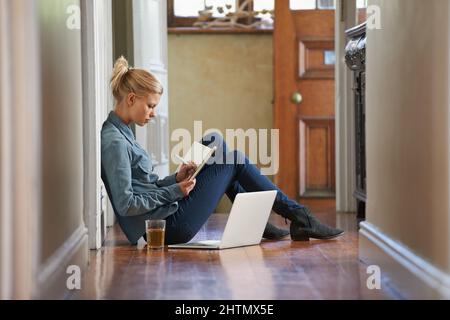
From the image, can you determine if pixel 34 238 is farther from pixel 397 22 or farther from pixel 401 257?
pixel 397 22

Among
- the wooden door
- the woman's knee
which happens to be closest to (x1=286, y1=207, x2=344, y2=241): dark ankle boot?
the woman's knee

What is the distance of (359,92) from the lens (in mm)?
4973

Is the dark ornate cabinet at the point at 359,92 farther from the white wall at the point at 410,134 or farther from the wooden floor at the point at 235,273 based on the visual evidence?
the white wall at the point at 410,134

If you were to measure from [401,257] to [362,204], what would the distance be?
2222mm

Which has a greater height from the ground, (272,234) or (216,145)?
(216,145)

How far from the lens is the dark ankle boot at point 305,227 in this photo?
4094 mm

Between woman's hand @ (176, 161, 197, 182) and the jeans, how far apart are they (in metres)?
0.04

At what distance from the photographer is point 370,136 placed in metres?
3.55

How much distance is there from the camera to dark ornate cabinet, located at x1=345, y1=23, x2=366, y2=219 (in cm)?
469

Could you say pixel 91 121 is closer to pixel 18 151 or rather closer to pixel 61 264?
pixel 61 264

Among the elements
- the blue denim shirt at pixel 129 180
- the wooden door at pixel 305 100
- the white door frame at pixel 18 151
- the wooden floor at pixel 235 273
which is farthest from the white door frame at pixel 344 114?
the white door frame at pixel 18 151

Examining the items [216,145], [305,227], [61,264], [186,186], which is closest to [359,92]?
[305,227]

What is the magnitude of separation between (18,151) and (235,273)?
1135 millimetres
